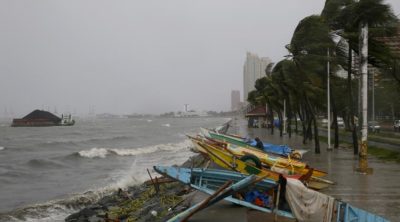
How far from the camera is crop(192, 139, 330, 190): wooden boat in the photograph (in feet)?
41.5

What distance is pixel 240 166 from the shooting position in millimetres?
14172

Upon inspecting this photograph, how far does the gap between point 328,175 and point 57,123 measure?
440ft

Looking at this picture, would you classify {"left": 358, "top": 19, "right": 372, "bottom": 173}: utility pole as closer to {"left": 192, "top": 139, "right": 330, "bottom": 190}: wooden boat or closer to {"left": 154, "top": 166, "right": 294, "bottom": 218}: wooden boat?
{"left": 192, "top": 139, "right": 330, "bottom": 190}: wooden boat

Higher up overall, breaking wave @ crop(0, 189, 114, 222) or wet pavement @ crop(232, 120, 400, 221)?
wet pavement @ crop(232, 120, 400, 221)

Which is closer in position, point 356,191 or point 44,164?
point 356,191

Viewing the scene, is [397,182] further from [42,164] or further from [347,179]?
[42,164]

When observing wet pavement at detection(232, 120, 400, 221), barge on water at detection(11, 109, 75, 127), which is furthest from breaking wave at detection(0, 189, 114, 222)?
barge on water at detection(11, 109, 75, 127)

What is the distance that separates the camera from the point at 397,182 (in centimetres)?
1560

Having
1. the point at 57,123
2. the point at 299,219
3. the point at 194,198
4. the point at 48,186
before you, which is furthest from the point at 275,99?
the point at 57,123

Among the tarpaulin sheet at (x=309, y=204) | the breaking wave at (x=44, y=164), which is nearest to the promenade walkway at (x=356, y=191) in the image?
the tarpaulin sheet at (x=309, y=204)

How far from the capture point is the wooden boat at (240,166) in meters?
12.7

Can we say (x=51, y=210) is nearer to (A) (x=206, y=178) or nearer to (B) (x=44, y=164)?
(A) (x=206, y=178)

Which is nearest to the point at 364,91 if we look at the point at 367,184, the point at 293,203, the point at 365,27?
the point at 365,27

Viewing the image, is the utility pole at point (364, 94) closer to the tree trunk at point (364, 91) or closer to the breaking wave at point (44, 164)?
the tree trunk at point (364, 91)
